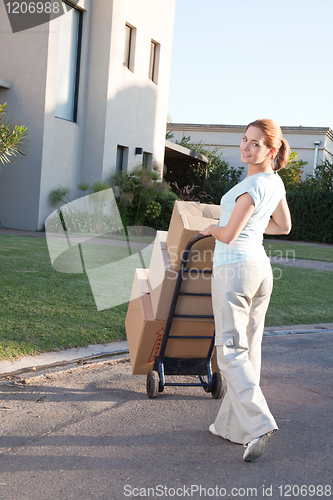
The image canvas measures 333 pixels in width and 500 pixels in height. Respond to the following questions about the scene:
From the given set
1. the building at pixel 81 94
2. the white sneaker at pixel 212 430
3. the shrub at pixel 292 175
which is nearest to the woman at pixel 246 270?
the white sneaker at pixel 212 430

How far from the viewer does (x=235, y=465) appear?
8.93 feet


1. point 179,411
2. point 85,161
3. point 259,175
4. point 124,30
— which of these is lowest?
point 179,411

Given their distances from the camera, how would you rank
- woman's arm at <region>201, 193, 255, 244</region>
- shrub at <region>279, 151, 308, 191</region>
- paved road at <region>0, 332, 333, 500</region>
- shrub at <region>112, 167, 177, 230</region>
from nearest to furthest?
paved road at <region>0, 332, 333, 500</region> < woman's arm at <region>201, 193, 255, 244</region> < shrub at <region>112, 167, 177, 230</region> < shrub at <region>279, 151, 308, 191</region>

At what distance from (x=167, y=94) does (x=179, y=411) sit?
55.6 feet

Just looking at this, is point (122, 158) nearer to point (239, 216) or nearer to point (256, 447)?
point (239, 216)

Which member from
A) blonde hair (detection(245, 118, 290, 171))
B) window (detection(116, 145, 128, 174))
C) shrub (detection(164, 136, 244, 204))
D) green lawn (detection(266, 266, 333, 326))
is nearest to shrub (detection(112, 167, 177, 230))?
window (detection(116, 145, 128, 174))

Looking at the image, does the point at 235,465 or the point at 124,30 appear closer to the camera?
the point at 235,465

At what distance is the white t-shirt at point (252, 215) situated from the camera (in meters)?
2.63

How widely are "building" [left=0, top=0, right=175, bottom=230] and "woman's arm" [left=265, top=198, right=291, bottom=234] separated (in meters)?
11.5

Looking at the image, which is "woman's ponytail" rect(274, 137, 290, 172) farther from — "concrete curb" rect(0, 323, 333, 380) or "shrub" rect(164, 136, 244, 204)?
"shrub" rect(164, 136, 244, 204)

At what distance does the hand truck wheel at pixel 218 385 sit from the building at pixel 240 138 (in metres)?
26.3

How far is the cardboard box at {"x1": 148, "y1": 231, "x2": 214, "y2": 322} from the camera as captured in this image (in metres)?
3.36

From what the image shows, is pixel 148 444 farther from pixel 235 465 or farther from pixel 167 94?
pixel 167 94

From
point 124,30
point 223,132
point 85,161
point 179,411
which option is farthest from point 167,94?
point 179,411
